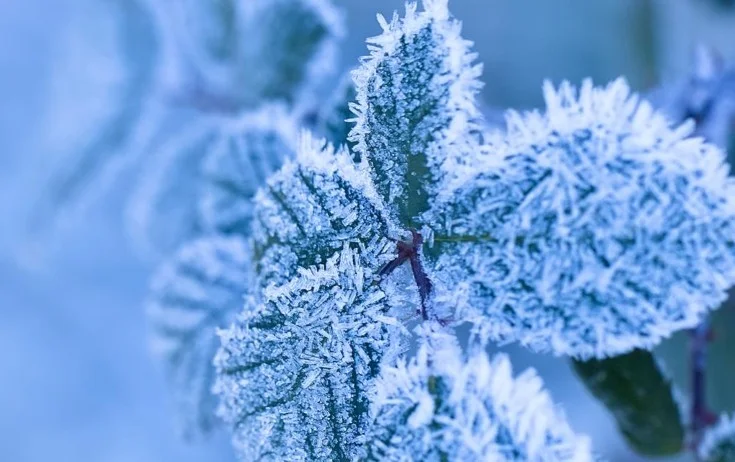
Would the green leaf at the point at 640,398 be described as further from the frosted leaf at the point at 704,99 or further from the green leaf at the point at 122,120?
the green leaf at the point at 122,120

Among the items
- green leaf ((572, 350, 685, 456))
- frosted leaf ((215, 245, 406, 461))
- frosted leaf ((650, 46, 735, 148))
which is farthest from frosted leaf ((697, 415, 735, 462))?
frosted leaf ((215, 245, 406, 461))

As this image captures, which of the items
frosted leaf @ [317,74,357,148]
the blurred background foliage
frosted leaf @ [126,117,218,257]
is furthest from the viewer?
the blurred background foliage

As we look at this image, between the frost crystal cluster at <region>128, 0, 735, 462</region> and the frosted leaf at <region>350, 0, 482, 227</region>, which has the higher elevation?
the frosted leaf at <region>350, 0, 482, 227</region>

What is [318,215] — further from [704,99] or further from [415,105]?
[704,99]

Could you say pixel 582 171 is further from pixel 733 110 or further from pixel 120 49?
pixel 120 49

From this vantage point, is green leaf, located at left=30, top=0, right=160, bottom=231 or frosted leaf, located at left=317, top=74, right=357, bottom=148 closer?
frosted leaf, located at left=317, top=74, right=357, bottom=148

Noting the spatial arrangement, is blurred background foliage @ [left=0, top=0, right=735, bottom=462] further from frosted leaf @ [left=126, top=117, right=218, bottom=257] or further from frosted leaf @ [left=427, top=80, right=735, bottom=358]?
frosted leaf @ [left=427, top=80, right=735, bottom=358]
